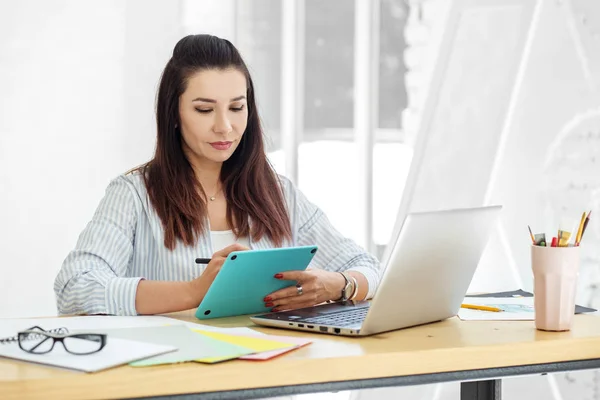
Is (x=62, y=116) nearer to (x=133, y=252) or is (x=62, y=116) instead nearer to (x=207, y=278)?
(x=133, y=252)

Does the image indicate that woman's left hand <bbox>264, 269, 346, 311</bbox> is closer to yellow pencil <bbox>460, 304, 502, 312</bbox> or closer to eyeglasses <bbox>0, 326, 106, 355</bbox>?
yellow pencil <bbox>460, 304, 502, 312</bbox>

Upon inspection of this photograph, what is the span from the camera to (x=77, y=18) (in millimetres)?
3637

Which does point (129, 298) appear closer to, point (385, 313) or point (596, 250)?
point (385, 313)

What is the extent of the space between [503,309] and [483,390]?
6.3 inches

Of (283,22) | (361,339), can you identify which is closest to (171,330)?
(361,339)

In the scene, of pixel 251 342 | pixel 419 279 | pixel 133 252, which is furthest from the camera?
pixel 133 252

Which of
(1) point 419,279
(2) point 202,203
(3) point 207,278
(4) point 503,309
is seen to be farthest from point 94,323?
(4) point 503,309

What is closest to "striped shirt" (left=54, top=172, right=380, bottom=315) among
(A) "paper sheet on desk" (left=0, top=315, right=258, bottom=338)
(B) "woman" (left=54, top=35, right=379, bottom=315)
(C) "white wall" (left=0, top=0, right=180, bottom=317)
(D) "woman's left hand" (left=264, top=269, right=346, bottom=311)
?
(B) "woman" (left=54, top=35, right=379, bottom=315)

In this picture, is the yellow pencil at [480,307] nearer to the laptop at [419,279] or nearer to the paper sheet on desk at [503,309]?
the paper sheet on desk at [503,309]

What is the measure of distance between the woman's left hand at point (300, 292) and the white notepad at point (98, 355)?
459 millimetres

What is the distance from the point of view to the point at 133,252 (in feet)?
6.70

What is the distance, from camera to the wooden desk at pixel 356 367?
1.09 metres

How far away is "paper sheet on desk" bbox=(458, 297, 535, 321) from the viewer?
5.30ft

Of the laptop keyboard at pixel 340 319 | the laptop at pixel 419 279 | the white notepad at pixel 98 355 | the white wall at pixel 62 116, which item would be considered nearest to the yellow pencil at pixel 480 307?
the laptop at pixel 419 279
